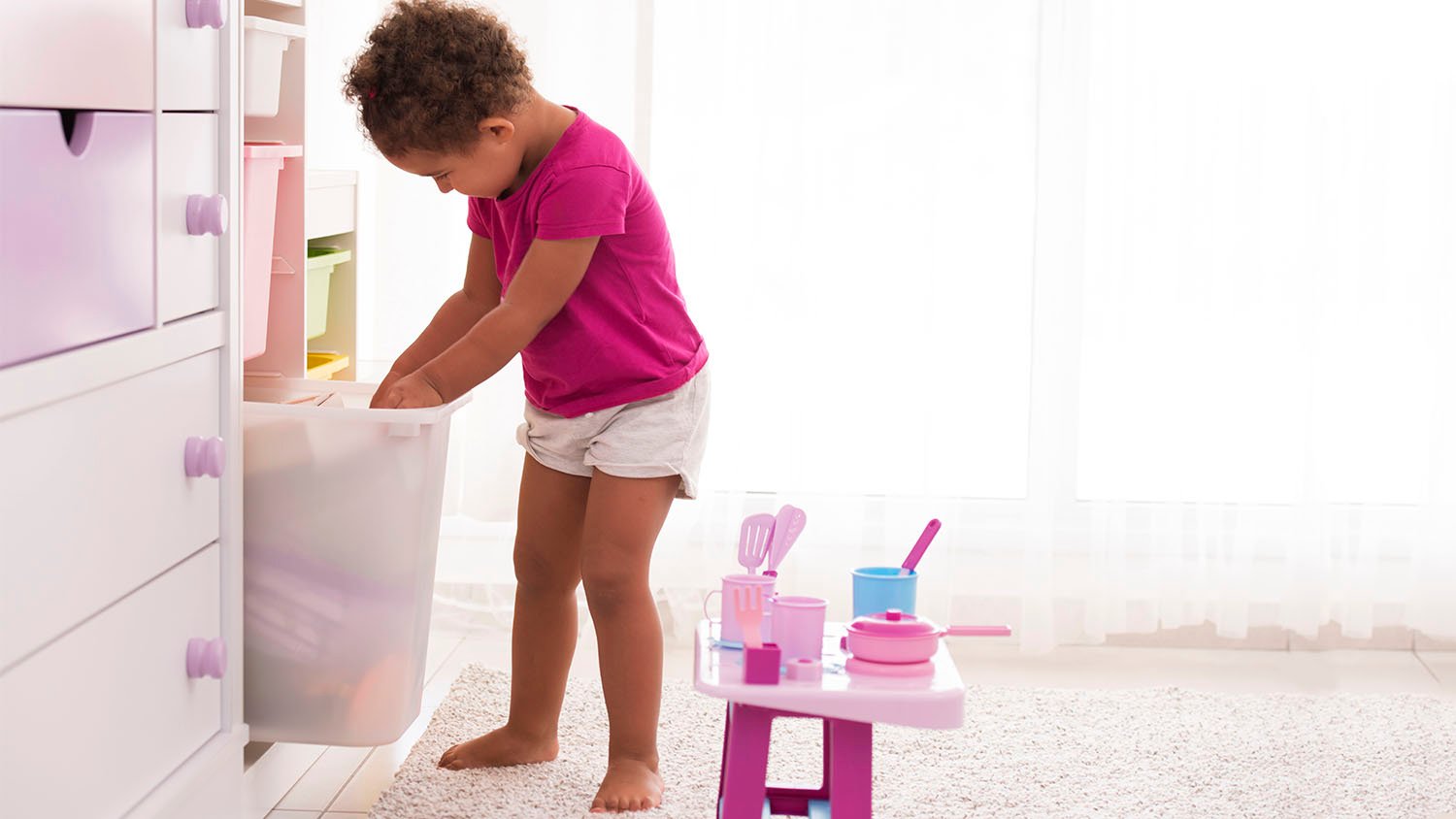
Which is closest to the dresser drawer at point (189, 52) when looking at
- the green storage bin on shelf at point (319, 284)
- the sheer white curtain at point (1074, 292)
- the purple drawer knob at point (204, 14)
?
the purple drawer knob at point (204, 14)

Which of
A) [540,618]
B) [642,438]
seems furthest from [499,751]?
[642,438]

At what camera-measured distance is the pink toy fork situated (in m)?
1.23

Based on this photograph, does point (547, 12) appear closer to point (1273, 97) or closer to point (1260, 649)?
point (1273, 97)

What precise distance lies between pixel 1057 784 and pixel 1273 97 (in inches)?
46.3

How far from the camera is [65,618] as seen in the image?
114 centimetres

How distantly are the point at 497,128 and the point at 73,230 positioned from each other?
1.55 feet

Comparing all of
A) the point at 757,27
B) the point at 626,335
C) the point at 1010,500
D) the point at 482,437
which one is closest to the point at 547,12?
the point at 757,27

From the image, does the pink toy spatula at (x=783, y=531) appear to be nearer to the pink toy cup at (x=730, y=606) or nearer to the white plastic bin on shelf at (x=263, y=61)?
the pink toy cup at (x=730, y=606)

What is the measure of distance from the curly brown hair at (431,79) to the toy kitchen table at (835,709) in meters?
0.57

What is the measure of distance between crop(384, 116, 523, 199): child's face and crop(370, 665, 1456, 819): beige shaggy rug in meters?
0.66

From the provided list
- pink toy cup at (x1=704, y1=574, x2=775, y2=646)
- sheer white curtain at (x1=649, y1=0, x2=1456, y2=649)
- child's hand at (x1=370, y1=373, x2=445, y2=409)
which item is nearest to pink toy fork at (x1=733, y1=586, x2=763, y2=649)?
pink toy cup at (x1=704, y1=574, x2=775, y2=646)

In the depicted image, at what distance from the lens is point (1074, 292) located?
237 cm

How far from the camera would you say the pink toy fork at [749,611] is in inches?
48.6

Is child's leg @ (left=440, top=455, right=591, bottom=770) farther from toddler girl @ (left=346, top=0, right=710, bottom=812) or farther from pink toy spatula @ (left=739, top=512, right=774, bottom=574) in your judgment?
pink toy spatula @ (left=739, top=512, right=774, bottom=574)
